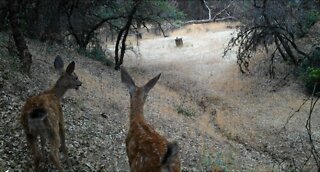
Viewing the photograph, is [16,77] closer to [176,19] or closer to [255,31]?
[255,31]

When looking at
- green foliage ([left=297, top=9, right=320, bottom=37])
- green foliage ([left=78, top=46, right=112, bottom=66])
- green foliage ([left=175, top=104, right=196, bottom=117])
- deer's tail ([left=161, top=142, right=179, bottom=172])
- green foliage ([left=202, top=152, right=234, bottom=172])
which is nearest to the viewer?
deer's tail ([left=161, top=142, right=179, bottom=172])

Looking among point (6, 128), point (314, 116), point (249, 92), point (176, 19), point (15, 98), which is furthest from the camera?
point (176, 19)

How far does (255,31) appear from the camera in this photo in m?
19.4

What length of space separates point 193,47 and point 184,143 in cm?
2046

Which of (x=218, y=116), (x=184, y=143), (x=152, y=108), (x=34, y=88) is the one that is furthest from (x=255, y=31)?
(x=34, y=88)

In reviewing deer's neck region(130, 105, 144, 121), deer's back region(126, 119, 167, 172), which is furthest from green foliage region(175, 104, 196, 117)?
deer's back region(126, 119, 167, 172)

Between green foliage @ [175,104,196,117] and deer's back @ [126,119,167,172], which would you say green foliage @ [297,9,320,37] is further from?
deer's back @ [126,119,167,172]

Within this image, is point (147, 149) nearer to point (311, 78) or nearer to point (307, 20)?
point (311, 78)

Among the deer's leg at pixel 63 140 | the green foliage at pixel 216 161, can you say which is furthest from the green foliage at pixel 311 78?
the deer's leg at pixel 63 140

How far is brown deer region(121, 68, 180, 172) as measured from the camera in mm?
5705

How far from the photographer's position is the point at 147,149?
6.21 metres

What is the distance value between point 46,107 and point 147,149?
→ 188cm

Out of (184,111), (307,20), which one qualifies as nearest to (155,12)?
(307,20)

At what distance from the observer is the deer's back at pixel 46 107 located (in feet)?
23.2
